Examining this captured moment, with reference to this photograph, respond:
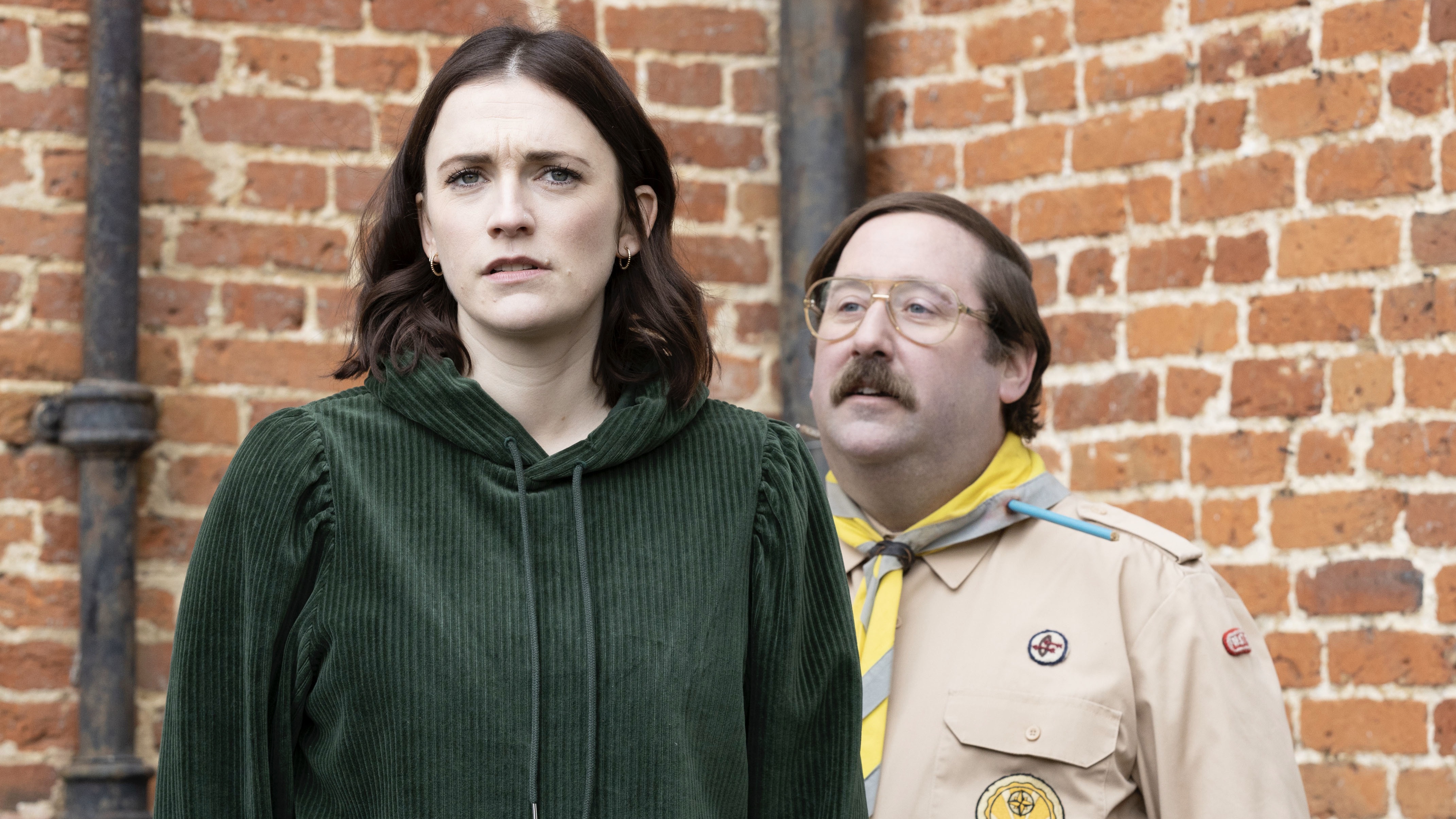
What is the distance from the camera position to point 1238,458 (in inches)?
108

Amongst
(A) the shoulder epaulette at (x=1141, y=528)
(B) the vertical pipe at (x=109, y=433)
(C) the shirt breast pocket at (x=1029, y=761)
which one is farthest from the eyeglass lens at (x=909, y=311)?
(B) the vertical pipe at (x=109, y=433)

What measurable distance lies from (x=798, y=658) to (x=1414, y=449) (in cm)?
153

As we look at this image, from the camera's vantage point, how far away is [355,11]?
9.82 feet

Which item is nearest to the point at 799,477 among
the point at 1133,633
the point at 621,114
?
the point at 621,114

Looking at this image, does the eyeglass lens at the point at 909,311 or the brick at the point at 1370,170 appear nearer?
the eyeglass lens at the point at 909,311

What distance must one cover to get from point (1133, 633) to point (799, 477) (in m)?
0.83

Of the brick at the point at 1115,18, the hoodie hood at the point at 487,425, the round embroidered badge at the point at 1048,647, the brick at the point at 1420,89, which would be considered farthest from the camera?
the brick at the point at 1115,18

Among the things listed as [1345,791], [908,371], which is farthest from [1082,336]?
[1345,791]

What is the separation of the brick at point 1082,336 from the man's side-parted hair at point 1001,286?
339 millimetres

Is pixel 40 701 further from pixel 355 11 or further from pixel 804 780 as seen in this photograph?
pixel 804 780

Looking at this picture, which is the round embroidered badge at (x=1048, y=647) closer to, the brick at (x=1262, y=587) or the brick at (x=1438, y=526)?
the brick at (x=1262, y=587)

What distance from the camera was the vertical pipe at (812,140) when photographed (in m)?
3.14

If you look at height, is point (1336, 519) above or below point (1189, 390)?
below

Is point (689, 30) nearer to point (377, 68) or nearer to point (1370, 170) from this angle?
point (377, 68)
